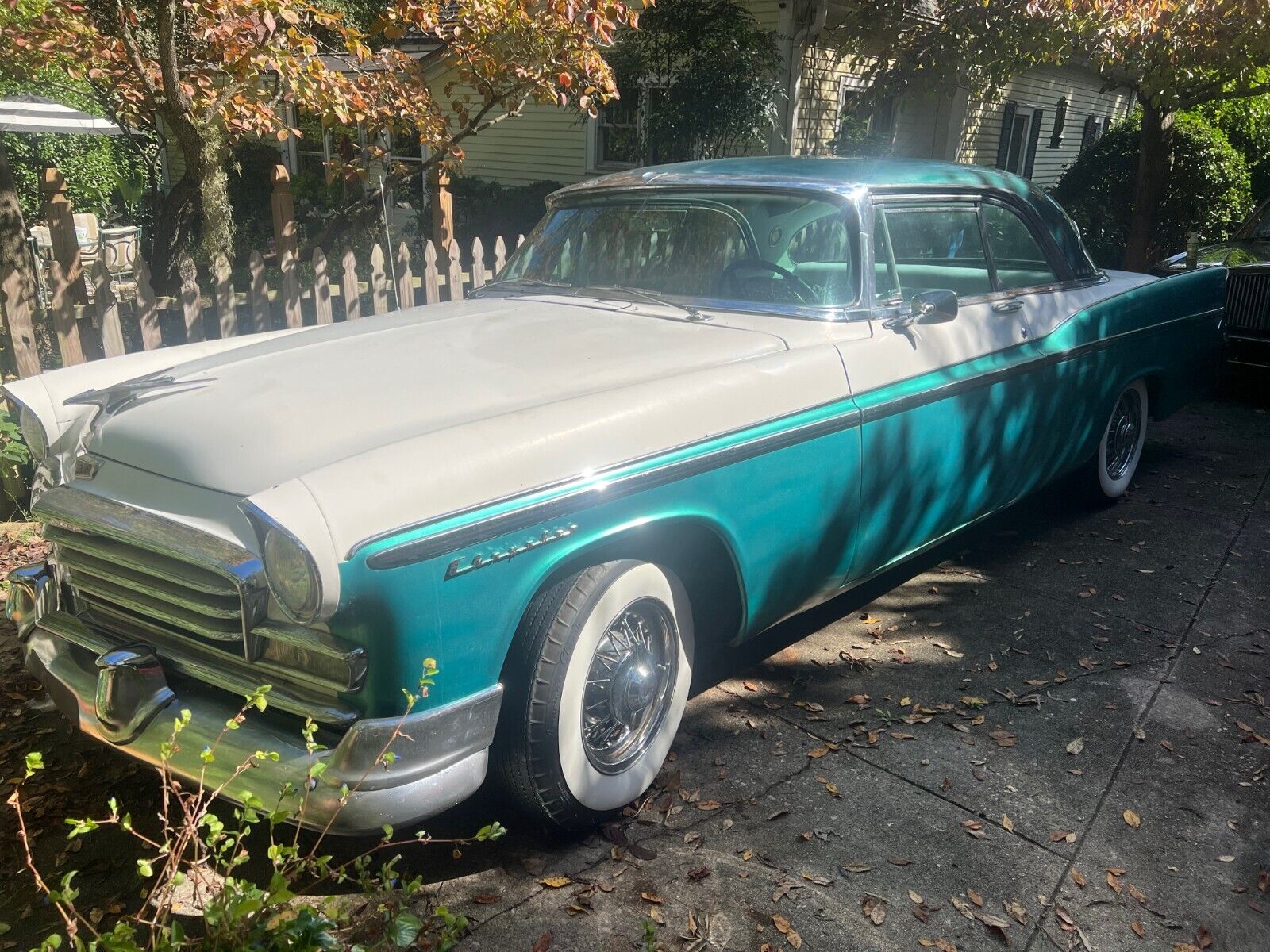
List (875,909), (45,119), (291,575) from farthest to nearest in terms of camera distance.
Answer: (45,119)
(875,909)
(291,575)

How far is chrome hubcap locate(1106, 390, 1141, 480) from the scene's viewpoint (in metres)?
5.30

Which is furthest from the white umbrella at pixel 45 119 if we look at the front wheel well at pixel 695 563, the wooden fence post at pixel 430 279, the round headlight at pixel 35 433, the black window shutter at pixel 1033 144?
the black window shutter at pixel 1033 144

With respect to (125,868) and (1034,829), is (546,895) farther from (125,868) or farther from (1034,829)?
(1034,829)

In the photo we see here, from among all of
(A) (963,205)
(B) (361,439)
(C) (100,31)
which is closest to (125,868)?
(B) (361,439)

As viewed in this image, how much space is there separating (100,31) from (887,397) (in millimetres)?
7300

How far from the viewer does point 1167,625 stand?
412 cm

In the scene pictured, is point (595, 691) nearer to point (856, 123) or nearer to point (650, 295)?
point (650, 295)

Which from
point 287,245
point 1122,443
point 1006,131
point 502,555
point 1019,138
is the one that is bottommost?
point 1122,443

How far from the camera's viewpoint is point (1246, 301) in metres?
7.84

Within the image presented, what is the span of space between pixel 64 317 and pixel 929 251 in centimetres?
417

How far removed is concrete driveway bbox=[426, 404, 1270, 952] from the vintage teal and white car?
0.26 metres

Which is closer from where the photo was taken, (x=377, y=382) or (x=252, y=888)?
(x=252, y=888)

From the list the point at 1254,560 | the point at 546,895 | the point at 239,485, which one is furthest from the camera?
the point at 1254,560

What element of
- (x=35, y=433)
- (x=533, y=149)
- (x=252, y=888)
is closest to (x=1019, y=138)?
(x=533, y=149)
